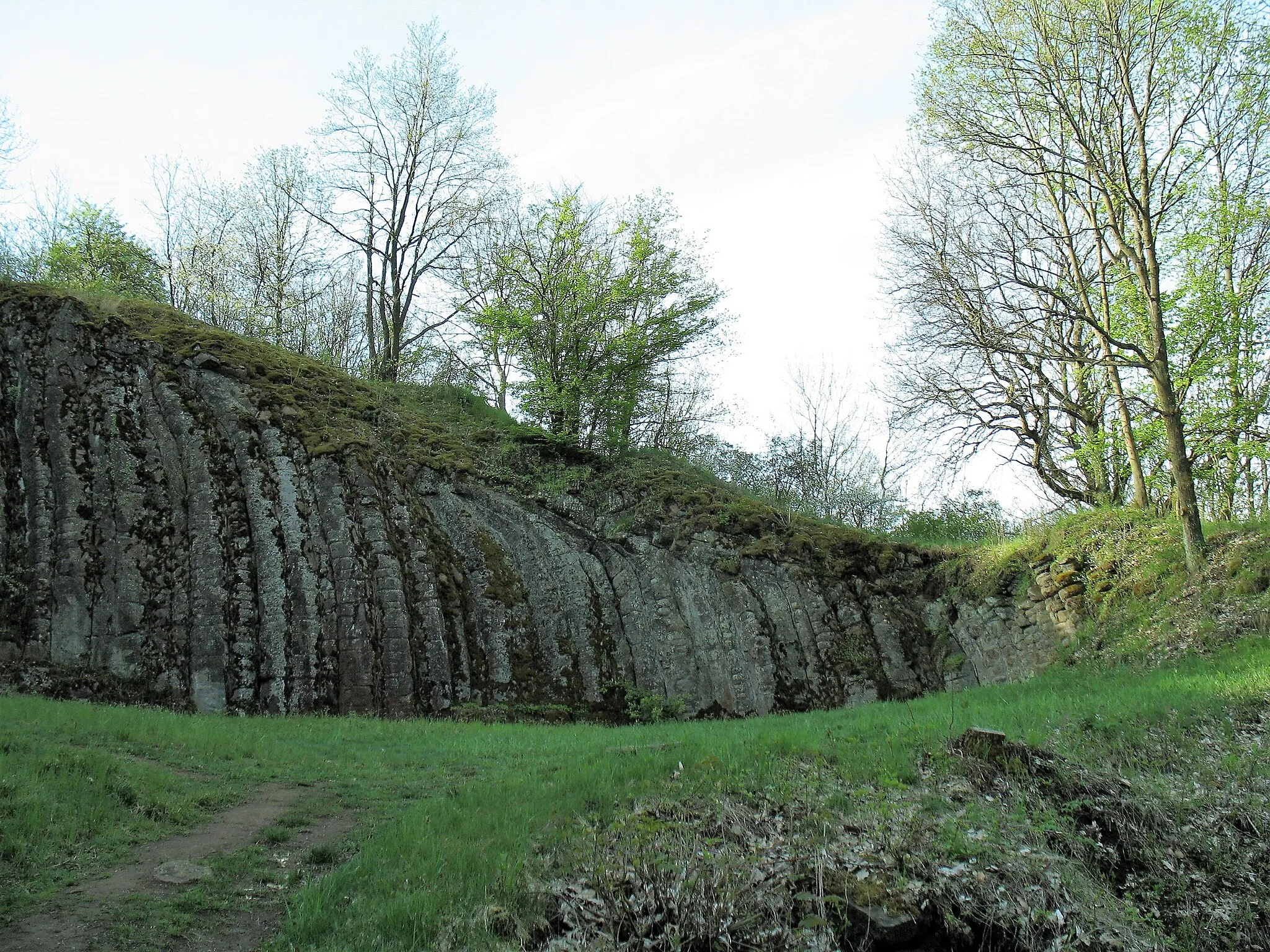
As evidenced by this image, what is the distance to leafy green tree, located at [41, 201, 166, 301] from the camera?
2373 cm

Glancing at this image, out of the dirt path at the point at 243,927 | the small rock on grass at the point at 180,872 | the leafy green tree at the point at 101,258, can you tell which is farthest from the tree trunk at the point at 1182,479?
the leafy green tree at the point at 101,258

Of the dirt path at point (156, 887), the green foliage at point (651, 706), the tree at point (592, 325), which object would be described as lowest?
the dirt path at point (156, 887)

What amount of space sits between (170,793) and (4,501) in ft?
28.1

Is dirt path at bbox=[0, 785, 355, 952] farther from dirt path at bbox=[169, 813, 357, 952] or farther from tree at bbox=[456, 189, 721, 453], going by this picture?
tree at bbox=[456, 189, 721, 453]

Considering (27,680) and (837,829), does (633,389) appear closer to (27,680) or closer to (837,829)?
(27,680)

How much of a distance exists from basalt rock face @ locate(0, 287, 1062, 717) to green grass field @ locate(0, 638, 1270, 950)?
1.76 m

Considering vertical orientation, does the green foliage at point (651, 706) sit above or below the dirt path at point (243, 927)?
above

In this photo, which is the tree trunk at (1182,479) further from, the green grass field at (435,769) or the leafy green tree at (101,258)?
the leafy green tree at (101,258)

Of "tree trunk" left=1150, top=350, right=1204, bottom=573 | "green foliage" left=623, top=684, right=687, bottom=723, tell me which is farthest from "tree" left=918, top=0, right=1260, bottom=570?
"green foliage" left=623, top=684, right=687, bottom=723

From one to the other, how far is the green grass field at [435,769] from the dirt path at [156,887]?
0.18m

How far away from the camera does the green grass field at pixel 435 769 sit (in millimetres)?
5469

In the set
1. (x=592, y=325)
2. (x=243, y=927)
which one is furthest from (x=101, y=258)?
(x=243, y=927)

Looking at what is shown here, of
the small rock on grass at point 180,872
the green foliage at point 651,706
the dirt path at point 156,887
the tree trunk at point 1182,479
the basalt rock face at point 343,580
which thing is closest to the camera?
the dirt path at point 156,887

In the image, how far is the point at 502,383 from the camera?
28000mm
